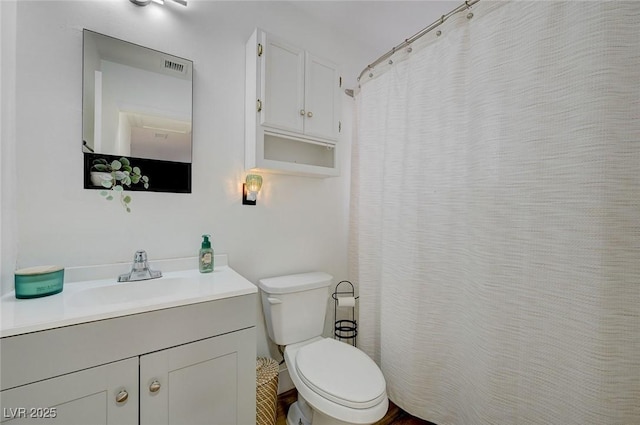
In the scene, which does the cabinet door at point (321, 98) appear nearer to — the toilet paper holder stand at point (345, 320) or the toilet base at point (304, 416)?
the toilet paper holder stand at point (345, 320)

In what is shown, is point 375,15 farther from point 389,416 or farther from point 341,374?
point 389,416

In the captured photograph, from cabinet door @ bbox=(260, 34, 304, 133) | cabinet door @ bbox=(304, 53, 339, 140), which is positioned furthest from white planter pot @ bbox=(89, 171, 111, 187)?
cabinet door @ bbox=(304, 53, 339, 140)

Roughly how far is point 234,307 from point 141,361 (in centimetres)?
32

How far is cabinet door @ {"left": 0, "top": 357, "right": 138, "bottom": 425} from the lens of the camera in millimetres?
689

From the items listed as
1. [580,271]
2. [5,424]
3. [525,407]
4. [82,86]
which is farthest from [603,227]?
[82,86]

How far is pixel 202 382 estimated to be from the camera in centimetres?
93

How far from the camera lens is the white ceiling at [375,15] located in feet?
5.35

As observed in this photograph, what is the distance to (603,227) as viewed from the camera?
2.74ft

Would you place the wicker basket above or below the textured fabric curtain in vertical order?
below

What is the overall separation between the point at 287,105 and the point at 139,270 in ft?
3.64

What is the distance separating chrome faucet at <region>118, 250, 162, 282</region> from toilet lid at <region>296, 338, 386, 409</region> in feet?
2.69

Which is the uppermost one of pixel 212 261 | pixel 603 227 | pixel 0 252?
pixel 603 227

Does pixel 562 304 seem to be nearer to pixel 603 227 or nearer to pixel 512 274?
pixel 512 274

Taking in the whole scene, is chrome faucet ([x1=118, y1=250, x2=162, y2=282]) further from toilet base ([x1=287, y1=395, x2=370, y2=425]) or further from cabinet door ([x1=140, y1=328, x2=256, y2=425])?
toilet base ([x1=287, y1=395, x2=370, y2=425])
